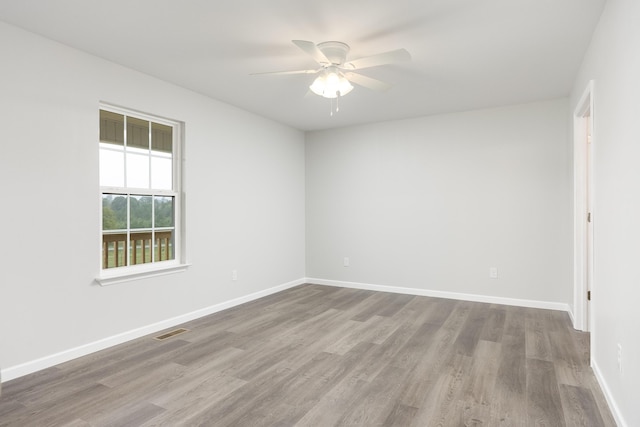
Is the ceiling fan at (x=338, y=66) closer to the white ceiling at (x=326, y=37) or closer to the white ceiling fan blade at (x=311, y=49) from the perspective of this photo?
the white ceiling fan blade at (x=311, y=49)

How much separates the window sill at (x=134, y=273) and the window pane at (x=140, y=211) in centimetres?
43

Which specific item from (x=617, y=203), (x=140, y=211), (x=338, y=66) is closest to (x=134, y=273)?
(x=140, y=211)

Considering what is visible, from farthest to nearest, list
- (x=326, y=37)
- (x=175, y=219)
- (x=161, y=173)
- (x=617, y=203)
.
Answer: (x=175, y=219) → (x=161, y=173) → (x=326, y=37) → (x=617, y=203)

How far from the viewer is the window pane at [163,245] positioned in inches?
150

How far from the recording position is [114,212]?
339 cm

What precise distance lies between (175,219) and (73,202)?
1096 millimetres

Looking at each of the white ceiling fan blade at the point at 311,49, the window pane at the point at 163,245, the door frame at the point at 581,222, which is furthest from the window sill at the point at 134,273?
the door frame at the point at 581,222

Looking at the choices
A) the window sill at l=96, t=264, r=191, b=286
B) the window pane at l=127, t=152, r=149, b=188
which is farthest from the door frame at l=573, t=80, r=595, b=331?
the window pane at l=127, t=152, r=149, b=188

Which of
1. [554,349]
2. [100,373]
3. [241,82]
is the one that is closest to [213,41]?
[241,82]

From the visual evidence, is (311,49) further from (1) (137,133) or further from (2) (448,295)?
(2) (448,295)

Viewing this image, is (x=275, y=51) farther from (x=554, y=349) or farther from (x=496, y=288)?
(x=496, y=288)

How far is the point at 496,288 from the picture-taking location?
4.70 metres

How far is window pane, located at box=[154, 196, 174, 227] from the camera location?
3.80 metres

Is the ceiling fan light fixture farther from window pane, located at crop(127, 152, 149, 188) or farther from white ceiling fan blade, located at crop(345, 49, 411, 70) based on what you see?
window pane, located at crop(127, 152, 149, 188)
